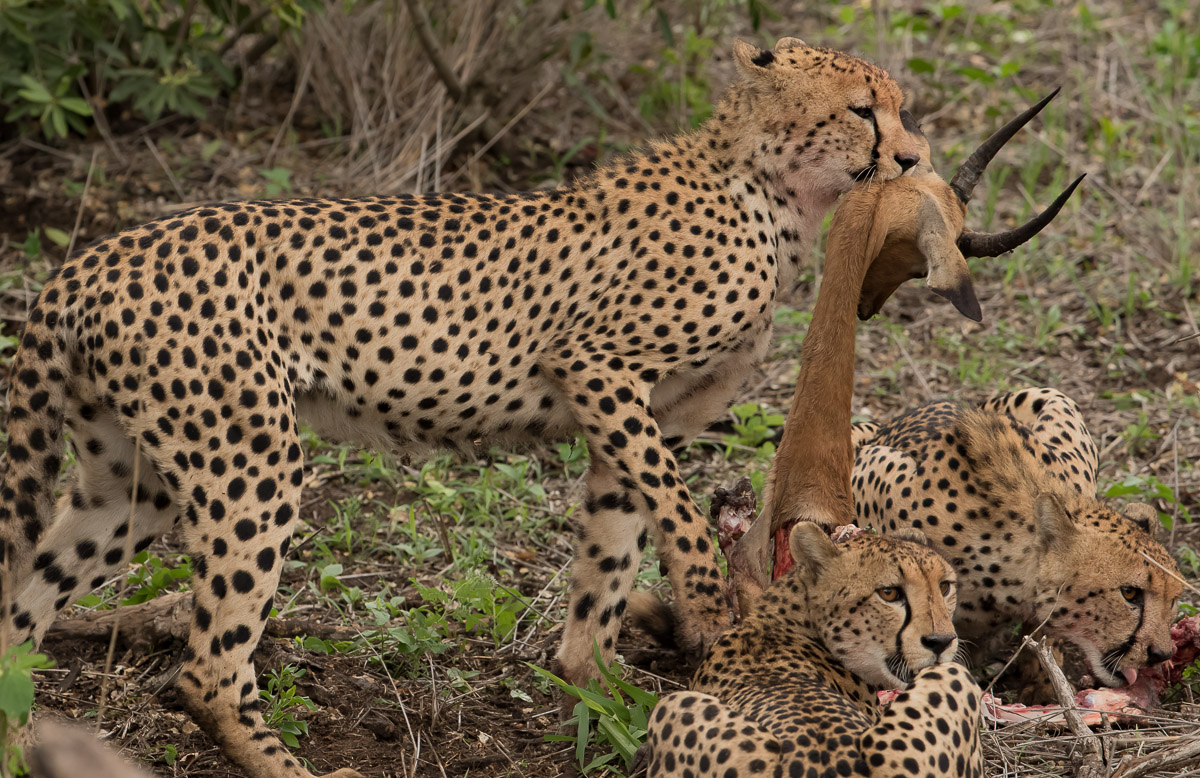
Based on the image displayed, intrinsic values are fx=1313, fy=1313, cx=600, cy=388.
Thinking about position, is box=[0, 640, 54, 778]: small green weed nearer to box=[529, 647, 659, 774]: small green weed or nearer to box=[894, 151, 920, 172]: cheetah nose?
box=[529, 647, 659, 774]: small green weed

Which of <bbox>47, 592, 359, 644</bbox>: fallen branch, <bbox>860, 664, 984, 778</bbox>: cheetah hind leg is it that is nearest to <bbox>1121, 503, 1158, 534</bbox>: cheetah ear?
<bbox>860, 664, 984, 778</bbox>: cheetah hind leg

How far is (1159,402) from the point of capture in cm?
705

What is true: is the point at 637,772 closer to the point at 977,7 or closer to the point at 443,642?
the point at 443,642

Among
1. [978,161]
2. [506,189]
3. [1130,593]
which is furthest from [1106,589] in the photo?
[506,189]

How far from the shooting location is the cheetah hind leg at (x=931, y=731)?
341 centimetres

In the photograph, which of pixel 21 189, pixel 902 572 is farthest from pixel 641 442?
pixel 21 189

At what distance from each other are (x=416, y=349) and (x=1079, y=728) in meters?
2.56

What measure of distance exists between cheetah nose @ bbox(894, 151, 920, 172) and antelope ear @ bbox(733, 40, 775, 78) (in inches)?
25.5

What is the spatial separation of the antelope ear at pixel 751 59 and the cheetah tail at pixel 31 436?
8.86 ft

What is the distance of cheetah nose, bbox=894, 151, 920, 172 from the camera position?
4.89m

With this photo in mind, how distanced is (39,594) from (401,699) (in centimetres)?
132

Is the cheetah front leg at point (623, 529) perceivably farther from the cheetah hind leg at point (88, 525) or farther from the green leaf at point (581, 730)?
the cheetah hind leg at point (88, 525)

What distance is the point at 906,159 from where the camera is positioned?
4895 mm

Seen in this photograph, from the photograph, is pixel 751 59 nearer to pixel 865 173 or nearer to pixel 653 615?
pixel 865 173
